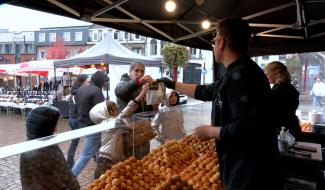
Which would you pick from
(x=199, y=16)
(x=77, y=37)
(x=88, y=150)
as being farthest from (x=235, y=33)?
(x=77, y=37)

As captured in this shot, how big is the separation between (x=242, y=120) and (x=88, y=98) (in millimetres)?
4061

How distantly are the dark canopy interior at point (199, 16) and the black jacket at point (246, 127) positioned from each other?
1989 mm

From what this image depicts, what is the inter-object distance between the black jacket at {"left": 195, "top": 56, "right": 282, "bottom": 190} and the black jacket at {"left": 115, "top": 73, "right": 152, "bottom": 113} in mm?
1841

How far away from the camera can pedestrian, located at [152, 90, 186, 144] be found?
338 cm

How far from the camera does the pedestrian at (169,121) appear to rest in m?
3.38

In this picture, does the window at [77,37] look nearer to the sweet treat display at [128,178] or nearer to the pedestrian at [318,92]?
the pedestrian at [318,92]

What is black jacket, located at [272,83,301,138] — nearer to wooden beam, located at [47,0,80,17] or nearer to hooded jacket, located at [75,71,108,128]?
wooden beam, located at [47,0,80,17]

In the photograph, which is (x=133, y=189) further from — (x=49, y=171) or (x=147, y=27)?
(x=147, y=27)

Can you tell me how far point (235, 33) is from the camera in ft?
5.20

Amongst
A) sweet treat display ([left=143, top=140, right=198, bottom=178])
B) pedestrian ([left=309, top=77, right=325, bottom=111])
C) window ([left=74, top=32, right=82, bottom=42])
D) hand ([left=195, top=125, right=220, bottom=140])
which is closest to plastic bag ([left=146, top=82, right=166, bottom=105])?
Result: sweet treat display ([left=143, top=140, right=198, bottom=178])

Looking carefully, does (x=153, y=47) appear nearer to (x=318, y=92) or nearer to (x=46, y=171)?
(x=318, y=92)

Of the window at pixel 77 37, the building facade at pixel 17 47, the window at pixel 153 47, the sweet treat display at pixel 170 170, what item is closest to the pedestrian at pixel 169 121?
the sweet treat display at pixel 170 170

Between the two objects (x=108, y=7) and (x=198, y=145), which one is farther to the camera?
(x=198, y=145)

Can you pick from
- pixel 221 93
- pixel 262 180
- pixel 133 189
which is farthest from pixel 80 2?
pixel 262 180
